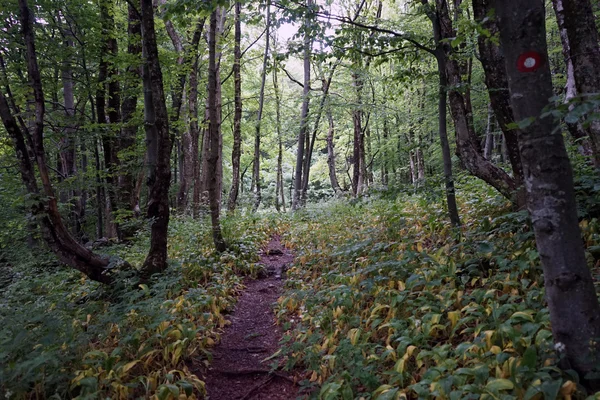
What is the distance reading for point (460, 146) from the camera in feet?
19.9

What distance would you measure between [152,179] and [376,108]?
1070 cm

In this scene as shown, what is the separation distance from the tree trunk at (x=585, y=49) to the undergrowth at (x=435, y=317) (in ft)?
4.07

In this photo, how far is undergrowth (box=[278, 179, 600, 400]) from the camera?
278 cm

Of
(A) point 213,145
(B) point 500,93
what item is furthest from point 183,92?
(B) point 500,93

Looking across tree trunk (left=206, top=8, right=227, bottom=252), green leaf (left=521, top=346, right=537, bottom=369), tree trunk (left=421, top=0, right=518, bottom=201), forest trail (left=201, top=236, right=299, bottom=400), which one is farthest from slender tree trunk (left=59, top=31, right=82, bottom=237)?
green leaf (left=521, top=346, right=537, bottom=369)

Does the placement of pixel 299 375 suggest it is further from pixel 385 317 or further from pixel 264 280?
pixel 264 280

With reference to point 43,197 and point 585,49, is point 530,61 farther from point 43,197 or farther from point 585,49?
point 43,197

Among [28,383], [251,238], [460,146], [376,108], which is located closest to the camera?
[28,383]

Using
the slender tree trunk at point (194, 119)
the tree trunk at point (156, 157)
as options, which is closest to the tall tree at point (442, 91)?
the tree trunk at point (156, 157)

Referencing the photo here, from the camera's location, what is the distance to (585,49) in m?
4.51

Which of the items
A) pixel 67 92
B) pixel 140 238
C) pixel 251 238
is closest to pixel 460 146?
pixel 251 238

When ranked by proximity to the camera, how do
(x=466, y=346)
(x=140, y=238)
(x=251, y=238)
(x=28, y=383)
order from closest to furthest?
(x=466, y=346)
(x=28, y=383)
(x=140, y=238)
(x=251, y=238)

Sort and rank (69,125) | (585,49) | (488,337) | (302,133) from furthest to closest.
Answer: (302,133) < (69,125) < (585,49) < (488,337)

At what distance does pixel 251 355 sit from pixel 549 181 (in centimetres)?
411
